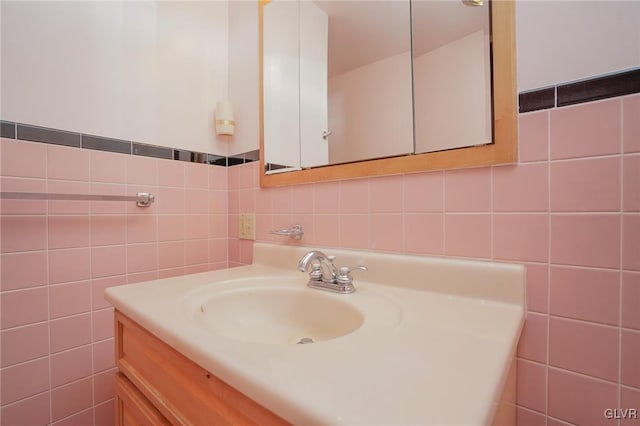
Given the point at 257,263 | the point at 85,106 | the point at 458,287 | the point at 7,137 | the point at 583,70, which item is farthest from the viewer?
the point at 257,263

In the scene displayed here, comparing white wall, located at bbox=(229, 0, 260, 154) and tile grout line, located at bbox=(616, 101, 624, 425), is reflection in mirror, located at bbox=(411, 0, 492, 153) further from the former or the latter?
white wall, located at bbox=(229, 0, 260, 154)

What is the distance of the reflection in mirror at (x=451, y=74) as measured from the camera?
2.15ft

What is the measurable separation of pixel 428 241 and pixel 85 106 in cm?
114

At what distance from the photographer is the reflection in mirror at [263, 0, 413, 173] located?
32.9 inches

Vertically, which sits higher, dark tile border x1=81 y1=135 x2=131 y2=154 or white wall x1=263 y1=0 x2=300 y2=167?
white wall x1=263 y1=0 x2=300 y2=167

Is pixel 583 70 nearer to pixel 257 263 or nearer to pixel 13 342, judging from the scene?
pixel 257 263

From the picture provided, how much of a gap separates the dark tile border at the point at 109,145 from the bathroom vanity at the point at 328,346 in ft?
1.70

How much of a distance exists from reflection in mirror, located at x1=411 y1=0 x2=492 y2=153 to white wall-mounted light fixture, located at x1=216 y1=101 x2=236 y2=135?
0.79 meters

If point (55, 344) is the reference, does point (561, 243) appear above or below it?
above

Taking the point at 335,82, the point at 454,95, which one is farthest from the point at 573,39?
the point at 335,82

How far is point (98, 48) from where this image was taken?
0.95 meters

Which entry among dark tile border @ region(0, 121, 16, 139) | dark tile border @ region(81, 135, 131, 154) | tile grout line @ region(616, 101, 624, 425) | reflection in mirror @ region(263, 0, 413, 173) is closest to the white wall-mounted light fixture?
reflection in mirror @ region(263, 0, 413, 173)

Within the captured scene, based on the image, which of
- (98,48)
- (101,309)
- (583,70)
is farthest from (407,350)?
(98,48)

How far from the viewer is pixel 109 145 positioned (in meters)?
0.97
